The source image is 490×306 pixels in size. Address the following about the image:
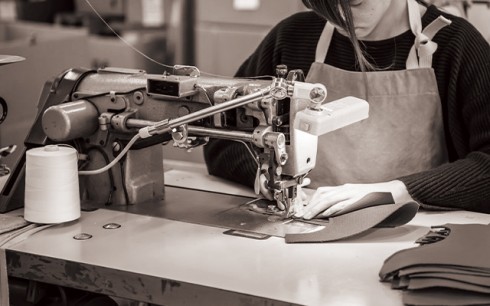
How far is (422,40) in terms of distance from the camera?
7.04 ft

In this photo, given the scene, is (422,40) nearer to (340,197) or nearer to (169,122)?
(340,197)

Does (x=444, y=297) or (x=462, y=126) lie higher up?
(x=462, y=126)

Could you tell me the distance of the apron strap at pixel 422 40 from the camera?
7.05ft

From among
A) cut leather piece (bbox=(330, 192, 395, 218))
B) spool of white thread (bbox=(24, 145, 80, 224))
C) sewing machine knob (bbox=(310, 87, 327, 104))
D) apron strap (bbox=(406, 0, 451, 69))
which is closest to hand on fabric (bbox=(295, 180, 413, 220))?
cut leather piece (bbox=(330, 192, 395, 218))

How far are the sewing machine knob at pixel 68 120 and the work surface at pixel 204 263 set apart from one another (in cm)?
21

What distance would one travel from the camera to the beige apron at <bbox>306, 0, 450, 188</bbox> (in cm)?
218

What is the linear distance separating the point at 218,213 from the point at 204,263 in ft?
1.07

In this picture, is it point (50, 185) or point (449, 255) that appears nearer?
point (449, 255)

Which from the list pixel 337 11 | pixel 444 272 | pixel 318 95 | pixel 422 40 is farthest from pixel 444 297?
pixel 422 40

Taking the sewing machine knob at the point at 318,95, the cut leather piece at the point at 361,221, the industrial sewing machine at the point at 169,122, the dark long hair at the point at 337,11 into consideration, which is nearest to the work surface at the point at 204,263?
the cut leather piece at the point at 361,221

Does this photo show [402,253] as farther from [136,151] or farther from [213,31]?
[213,31]

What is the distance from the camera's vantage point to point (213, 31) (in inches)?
175

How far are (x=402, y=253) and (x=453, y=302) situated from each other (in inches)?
6.6

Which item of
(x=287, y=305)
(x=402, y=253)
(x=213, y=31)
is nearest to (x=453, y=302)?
(x=402, y=253)
